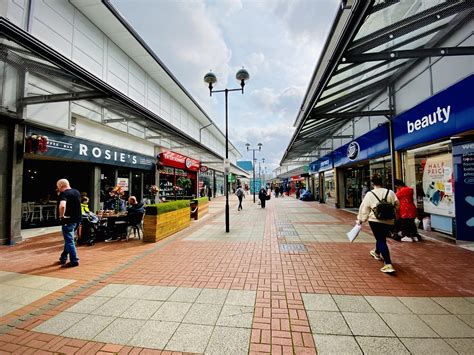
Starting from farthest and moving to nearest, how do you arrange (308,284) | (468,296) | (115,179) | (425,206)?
(115,179) < (425,206) < (308,284) < (468,296)

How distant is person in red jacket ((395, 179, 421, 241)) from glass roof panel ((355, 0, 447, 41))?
4.14m

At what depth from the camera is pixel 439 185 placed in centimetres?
683

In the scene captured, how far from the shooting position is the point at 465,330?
97.7 inches

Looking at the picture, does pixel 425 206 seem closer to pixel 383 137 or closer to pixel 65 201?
pixel 383 137

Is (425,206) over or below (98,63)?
below

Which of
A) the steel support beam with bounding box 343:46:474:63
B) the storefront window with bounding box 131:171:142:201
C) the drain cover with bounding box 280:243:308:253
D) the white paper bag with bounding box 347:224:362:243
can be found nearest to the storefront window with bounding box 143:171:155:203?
the storefront window with bounding box 131:171:142:201

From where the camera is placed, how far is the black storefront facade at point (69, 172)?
A: 830 centimetres

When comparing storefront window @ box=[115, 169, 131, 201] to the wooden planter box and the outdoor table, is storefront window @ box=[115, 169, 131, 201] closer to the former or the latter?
the outdoor table

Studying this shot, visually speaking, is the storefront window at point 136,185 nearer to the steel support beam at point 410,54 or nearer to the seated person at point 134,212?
the seated person at point 134,212

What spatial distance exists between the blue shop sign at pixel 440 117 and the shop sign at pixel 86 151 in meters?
12.0

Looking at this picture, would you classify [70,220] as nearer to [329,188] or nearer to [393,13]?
[393,13]

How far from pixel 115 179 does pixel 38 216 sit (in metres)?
3.33

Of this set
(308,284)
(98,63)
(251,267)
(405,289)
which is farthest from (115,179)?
(405,289)

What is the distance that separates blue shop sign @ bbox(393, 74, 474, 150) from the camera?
5102 millimetres
